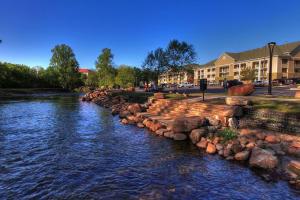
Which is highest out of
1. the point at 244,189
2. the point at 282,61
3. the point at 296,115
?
the point at 282,61

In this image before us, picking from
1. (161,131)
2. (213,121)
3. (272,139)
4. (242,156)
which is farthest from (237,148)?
(161,131)

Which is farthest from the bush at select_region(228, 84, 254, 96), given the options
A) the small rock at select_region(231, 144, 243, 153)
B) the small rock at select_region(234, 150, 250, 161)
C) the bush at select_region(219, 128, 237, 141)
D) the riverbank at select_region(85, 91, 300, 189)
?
the small rock at select_region(234, 150, 250, 161)

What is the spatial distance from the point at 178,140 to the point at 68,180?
8.17m

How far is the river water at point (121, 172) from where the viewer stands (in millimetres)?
9141

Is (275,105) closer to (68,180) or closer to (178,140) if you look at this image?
(178,140)

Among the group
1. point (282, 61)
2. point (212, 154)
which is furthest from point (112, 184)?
point (282, 61)

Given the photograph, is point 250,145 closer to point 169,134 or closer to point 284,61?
point 169,134

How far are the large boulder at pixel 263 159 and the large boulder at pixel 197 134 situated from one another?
402 cm

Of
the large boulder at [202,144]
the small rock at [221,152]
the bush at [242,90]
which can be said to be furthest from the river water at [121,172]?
the bush at [242,90]

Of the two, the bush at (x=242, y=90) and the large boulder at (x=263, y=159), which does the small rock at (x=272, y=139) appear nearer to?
the large boulder at (x=263, y=159)

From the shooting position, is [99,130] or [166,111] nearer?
[99,130]

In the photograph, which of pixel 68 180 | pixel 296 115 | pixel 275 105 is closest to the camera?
pixel 68 180

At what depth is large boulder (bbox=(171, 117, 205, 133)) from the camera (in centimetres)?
1750

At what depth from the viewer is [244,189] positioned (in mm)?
9516
